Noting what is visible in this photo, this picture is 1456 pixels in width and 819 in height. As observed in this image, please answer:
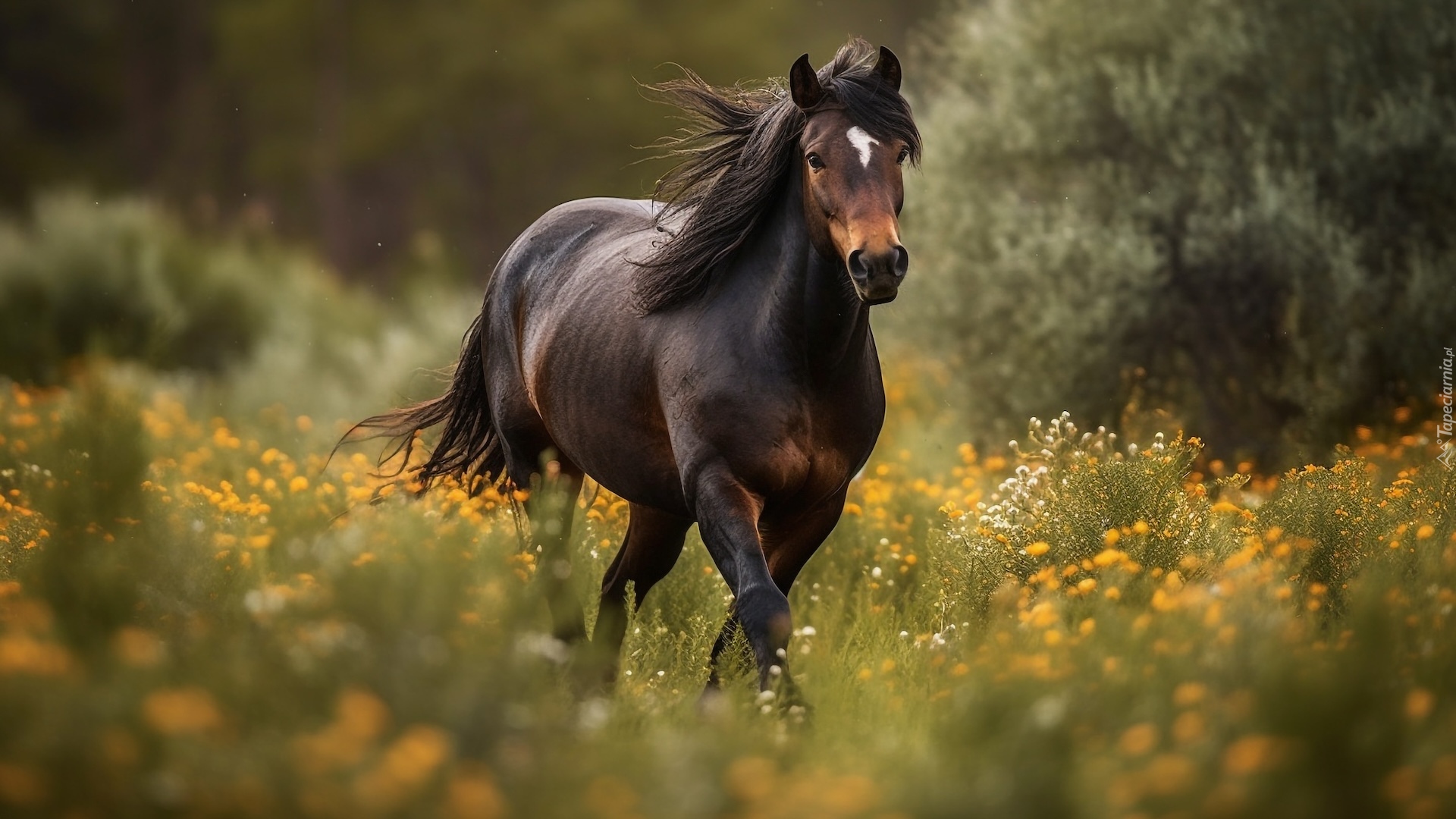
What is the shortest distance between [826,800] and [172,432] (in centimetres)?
920

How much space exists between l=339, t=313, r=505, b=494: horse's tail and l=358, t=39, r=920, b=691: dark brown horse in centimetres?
78

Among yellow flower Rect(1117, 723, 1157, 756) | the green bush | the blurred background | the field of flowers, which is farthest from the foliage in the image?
the green bush

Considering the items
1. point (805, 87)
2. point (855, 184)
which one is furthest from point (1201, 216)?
point (855, 184)

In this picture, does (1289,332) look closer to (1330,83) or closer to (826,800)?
(1330,83)

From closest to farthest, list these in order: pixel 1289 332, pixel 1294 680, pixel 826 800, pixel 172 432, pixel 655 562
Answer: pixel 826 800 < pixel 1294 680 < pixel 655 562 < pixel 1289 332 < pixel 172 432

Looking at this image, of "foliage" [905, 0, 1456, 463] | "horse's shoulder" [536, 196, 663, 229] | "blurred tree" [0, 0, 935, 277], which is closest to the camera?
"horse's shoulder" [536, 196, 663, 229]

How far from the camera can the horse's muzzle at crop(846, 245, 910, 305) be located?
404 centimetres

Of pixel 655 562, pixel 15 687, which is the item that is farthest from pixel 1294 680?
pixel 655 562

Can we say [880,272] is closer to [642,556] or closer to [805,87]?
[805,87]

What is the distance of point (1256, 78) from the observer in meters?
10.1

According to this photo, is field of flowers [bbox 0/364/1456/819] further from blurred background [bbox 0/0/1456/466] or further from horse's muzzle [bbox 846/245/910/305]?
blurred background [bbox 0/0/1456/466]

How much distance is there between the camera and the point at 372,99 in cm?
3036

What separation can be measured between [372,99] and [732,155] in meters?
26.8

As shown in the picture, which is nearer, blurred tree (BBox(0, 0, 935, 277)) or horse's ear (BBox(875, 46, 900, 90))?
horse's ear (BBox(875, 46, 900, 90))
